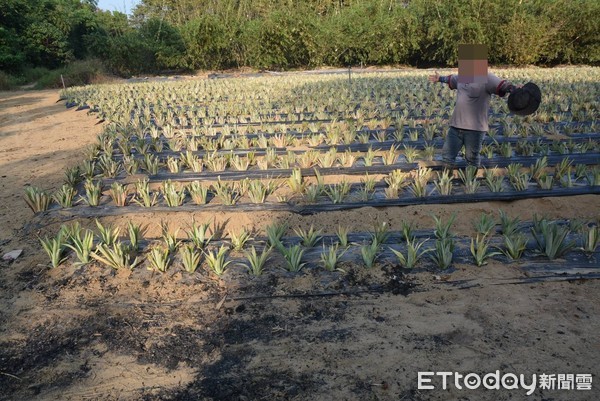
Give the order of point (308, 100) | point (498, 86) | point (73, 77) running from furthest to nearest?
point (73, 77), point (308, 100), point (498, 86)

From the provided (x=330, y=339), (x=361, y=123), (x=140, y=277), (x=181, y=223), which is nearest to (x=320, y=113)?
(x=361, y=123)

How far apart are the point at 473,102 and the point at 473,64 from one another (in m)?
0.39

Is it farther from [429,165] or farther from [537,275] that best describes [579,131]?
[537,275]

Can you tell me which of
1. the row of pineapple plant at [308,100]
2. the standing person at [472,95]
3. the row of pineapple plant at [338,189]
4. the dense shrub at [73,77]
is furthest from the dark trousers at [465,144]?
the dense shrub at [73,77]

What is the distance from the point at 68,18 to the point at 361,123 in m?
20.2

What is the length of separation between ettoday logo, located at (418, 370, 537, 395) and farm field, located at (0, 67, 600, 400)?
0.04 meters

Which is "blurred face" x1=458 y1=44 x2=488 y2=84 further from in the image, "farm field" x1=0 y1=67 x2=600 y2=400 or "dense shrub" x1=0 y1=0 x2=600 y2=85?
"dense shrub" x1=0 y1=0 x2=600 y2=85

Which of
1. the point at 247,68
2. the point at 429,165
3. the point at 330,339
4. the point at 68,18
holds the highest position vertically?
the point at 68,18

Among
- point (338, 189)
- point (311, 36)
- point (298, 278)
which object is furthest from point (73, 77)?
point (298, 278)

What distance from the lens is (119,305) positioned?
2961 mm

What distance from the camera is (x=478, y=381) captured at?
85.7 inches

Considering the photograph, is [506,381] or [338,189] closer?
[506,381]

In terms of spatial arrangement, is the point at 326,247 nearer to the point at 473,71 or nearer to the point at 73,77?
the point at 473,71

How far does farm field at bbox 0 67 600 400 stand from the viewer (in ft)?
7.61
